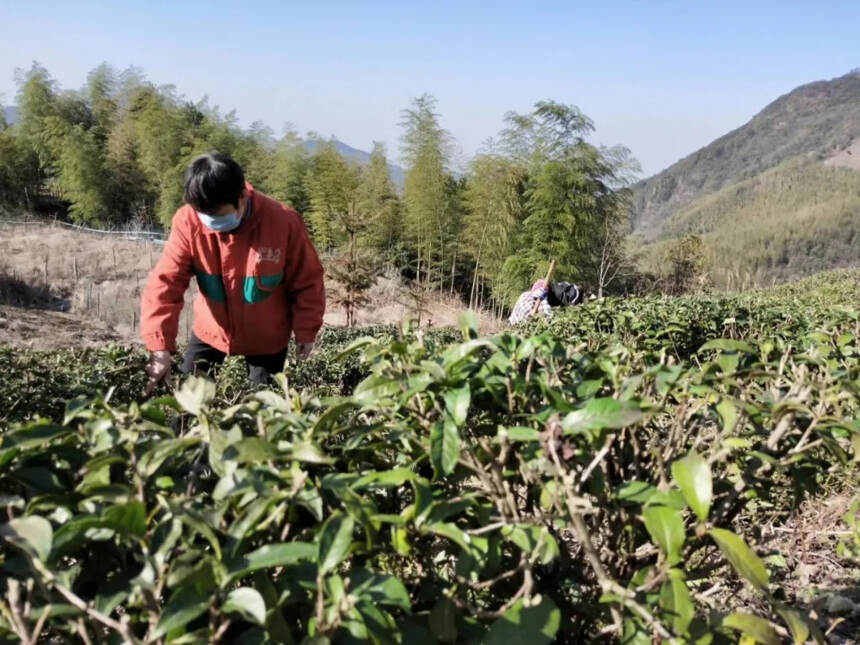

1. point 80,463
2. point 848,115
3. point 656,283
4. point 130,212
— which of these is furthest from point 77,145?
point 848,115

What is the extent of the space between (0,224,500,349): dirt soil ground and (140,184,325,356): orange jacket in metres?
7.12

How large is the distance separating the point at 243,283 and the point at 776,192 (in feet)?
286

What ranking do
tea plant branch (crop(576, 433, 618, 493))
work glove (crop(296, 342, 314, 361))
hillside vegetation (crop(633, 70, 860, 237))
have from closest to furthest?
tea plant branch (crop(576, 433, 618, 493)) < work glove (crop(296, 342, 314, 361)) < hillside vegetation (crop(633, 70, 860, 237))

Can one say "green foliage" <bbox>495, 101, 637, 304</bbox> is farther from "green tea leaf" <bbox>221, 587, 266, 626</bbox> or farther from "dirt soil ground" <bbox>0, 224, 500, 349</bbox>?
"green tea leaf" <bbox>221, 587, 266, 626</bbox>

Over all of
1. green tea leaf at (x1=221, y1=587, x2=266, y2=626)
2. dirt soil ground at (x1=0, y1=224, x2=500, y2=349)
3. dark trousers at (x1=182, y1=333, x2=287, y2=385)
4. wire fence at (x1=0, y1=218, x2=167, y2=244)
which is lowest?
dirt soil ground at (x1=0, y1=224, x2=500, y2=349)

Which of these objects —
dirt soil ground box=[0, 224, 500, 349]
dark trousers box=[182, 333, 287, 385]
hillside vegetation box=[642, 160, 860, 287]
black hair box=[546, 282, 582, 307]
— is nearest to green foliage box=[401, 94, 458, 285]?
dirt soil ground box=[0, 224, 500, 349]

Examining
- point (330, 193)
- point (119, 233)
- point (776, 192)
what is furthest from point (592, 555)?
point (776, 192)

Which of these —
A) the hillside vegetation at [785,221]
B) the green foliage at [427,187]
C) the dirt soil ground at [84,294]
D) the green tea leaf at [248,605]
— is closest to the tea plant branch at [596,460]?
the green tea leaf at [248,605]

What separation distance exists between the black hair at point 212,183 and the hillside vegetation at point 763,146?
93.6 meters

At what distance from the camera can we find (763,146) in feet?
340

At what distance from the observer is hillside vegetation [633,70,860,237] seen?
95438 mm

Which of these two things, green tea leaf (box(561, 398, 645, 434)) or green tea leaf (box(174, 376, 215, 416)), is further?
green tea leaf (box(174, 376, 215, 416))

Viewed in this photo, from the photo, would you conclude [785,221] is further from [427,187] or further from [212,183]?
[212,183]

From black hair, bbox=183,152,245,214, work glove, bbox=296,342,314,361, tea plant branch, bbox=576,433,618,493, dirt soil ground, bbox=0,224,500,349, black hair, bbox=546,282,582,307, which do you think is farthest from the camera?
dirt soil ground, bbox=0,224,500,349
